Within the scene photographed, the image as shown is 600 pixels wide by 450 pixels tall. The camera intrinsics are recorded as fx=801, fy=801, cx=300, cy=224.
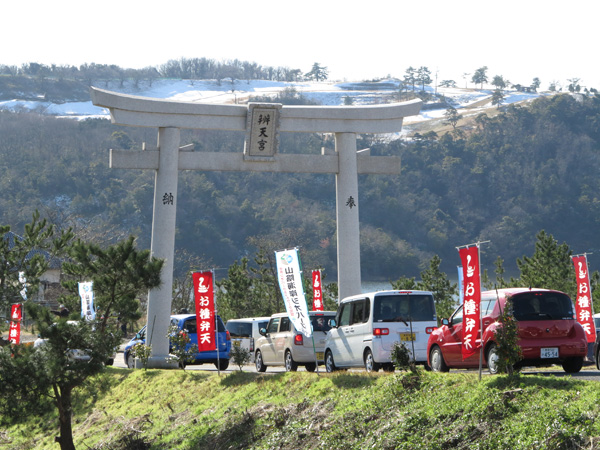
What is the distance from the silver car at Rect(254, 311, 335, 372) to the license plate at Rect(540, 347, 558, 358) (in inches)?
219

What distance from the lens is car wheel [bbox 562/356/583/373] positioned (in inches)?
512

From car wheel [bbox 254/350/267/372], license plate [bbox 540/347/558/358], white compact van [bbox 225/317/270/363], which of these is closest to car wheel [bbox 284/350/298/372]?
car wheel [bbox 254/350/267/372]

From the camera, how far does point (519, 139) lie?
121938 mm

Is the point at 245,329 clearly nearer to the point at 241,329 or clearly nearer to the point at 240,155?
the point at 241,329

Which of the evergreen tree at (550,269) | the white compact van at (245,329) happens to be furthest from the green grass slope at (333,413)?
the evergreen tree at (550,269)

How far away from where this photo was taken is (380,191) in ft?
356

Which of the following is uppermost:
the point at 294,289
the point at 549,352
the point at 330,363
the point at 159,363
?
the point at 294,289

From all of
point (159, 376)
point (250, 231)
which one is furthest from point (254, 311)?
point (250, 231)

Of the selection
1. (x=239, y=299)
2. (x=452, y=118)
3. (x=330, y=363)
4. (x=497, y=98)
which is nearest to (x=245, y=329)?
(x=330, y=363)

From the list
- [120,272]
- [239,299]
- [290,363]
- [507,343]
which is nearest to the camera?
[507,343]

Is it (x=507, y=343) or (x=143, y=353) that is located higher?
(x=507, y=343)

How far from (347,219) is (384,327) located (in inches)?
324

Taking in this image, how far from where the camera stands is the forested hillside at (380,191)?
99.1 metres

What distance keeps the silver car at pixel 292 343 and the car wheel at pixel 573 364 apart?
18.0ft
